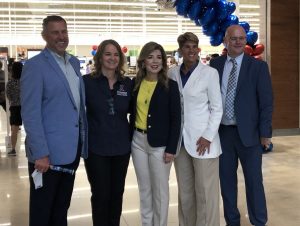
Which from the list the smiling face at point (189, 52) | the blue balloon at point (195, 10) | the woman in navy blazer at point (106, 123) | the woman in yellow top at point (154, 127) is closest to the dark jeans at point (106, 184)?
the woman in navy blazer at point (106, 123)

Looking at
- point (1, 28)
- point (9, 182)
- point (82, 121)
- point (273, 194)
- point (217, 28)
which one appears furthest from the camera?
point (1, 28)

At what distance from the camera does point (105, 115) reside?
2.62 m

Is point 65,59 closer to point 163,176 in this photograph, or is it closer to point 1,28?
point 163,176

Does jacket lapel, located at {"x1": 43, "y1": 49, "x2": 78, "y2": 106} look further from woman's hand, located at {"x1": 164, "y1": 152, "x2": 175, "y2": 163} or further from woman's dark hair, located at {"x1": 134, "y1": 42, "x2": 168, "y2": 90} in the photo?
woman's hand, located at {"x1": 164, "y1": 152, "x2": 175, "y2": 163}

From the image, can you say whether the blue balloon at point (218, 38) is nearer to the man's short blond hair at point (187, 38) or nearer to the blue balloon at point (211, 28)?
the blue balloon at point (211, 28)

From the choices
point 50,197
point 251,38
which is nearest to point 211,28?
point 251,38

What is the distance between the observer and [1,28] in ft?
70.4

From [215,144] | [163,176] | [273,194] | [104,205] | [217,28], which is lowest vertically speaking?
[273,194]

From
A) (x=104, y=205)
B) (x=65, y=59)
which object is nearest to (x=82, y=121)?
(x=65, y=59)

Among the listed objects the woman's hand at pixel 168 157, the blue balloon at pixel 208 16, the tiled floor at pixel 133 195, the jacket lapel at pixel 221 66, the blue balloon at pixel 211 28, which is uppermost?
the blue balloon at pixel 208 16

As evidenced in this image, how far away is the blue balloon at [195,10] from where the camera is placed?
575 cm

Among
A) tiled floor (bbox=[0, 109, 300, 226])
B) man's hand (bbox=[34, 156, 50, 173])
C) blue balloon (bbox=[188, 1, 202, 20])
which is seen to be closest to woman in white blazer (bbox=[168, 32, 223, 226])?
tiled floor (bbox=[0, 109, 300, 226])

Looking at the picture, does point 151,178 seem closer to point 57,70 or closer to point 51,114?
point 51,114

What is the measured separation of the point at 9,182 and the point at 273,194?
3.04 m
